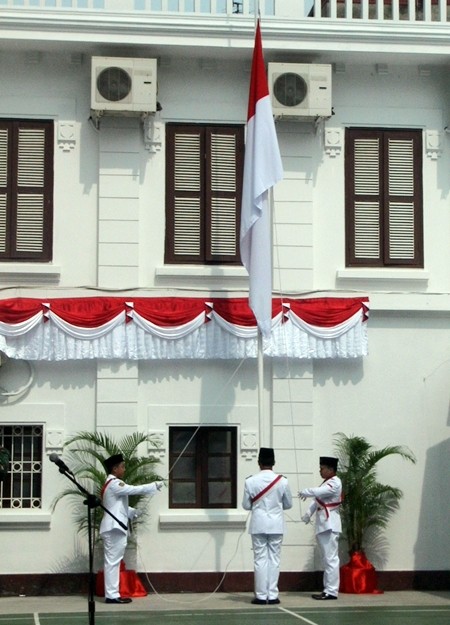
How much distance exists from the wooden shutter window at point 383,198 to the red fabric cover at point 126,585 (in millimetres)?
4893

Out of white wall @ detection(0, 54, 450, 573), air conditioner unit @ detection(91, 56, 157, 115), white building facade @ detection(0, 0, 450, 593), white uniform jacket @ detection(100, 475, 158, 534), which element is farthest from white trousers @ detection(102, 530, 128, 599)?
air conditioner unit @ detection(91, 56, 157, 115)

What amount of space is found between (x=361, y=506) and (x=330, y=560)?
0.96 m

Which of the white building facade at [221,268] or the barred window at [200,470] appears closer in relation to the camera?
the white building facade at [221,268]

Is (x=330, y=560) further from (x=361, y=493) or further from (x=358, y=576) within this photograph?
(x=361, y=493)

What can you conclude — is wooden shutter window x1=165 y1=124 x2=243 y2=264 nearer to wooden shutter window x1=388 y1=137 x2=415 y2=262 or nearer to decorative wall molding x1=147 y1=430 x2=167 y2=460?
wooden shutter window x1=388 y1=137 x2=415 y2=262

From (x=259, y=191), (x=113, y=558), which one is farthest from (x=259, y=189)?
(x=113, y=558)

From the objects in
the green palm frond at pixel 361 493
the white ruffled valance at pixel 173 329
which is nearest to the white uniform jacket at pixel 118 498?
the white ruffled valance at pixel 173 329

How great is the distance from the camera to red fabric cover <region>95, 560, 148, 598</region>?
50.3 feet

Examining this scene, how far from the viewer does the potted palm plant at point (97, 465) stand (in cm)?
1552

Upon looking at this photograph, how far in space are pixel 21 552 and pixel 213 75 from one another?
6.60m

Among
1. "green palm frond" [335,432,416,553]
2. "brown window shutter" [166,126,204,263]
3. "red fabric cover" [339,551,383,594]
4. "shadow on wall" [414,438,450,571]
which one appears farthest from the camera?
"brown window shutter" [166,126,204,263]

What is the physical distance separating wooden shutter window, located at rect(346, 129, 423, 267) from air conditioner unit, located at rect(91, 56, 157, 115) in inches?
109

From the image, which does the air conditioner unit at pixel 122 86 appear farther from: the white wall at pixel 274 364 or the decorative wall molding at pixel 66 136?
the decorative wall molding at pixel 66 136

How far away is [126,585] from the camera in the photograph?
50.3ft
